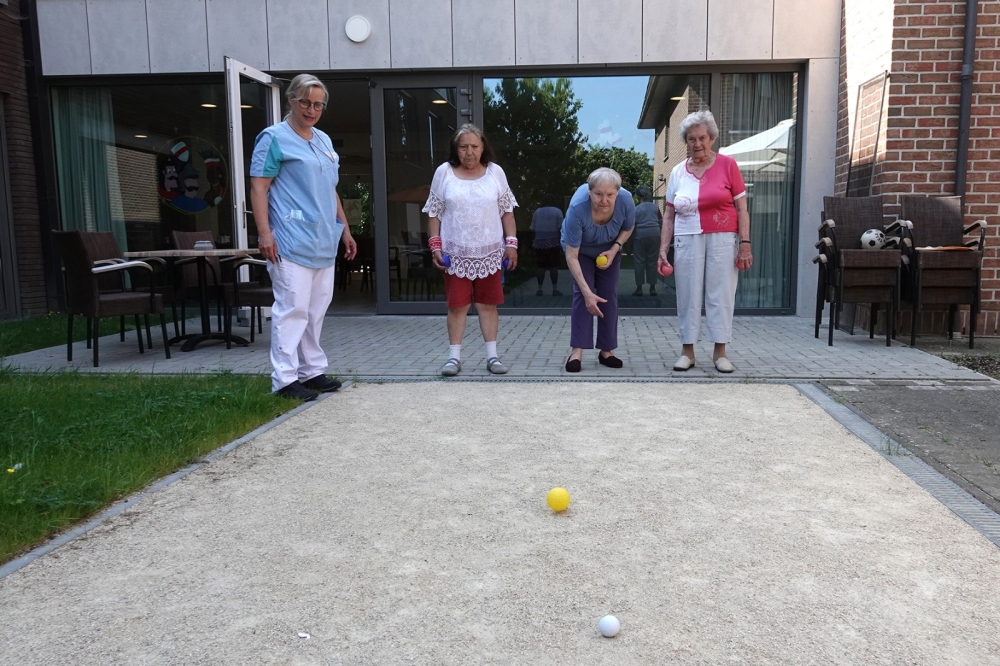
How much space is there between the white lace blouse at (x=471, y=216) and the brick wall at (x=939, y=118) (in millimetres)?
4000

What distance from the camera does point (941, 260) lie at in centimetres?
636

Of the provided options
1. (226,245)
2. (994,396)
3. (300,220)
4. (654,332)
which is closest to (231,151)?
(226,245)

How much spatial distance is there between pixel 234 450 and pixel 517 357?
291 cm

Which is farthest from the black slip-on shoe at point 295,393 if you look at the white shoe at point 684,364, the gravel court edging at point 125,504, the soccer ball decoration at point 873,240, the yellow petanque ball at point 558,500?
the soccer ball decoration at point 873,240

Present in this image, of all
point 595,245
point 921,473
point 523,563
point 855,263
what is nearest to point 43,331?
point 595,245

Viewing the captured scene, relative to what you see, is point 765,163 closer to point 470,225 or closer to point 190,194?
point 470,225

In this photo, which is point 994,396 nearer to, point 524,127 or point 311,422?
point 311,422

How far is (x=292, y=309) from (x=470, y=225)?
52.6 inches

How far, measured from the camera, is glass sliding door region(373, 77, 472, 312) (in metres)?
9.04

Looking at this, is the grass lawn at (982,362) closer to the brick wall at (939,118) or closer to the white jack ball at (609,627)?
the brick wall at (939,118)

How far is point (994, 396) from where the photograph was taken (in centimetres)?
453

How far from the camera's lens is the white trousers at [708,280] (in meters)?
5.31

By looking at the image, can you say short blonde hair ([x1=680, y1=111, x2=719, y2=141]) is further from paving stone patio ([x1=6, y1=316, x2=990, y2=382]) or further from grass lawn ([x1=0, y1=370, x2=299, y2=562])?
grass lawn ([x1=0, y1=370, x2=299, y2=562])

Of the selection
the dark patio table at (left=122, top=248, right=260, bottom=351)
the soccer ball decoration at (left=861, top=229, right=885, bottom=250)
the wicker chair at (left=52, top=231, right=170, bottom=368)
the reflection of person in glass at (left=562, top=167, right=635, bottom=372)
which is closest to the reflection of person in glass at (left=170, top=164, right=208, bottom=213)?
the dark patio table at (left=122, top=248, right=260, bottom=351)
